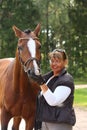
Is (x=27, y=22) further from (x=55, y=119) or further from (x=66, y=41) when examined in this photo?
(x=55, y=119)

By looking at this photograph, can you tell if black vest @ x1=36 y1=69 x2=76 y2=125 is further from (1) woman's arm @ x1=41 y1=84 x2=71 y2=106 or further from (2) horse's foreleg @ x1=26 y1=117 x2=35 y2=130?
(2) horse's foreleg @ x1=26 y1=117 x2=35 y2=130

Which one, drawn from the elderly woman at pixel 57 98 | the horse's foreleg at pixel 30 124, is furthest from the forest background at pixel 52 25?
the elderly woman at pixel 57 98

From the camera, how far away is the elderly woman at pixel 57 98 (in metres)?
4.68

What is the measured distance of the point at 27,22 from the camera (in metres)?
37.5

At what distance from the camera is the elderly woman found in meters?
4.68

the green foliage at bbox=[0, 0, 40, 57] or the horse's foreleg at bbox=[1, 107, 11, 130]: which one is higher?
the horse's foreleg at bbox=[1, 107, 11, 130]

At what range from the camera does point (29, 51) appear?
19.4 ft

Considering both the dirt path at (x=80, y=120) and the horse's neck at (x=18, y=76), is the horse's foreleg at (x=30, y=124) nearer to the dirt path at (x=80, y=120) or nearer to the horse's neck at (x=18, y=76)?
the horse's neck at (x=18, y=76)

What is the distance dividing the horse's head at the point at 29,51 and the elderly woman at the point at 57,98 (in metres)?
0.61

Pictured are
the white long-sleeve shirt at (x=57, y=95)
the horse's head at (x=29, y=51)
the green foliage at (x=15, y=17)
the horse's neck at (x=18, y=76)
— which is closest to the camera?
the white long-sleeve shirt at (x=57, y=95)

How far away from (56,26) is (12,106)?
30.8 m

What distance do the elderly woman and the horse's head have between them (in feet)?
2.00

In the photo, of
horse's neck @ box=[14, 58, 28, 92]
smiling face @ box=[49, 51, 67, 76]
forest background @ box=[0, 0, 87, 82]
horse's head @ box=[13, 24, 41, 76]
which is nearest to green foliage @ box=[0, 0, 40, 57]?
forest background @ box=[0, 0, 87, 82]

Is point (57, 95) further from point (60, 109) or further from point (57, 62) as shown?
point (57, 62)
